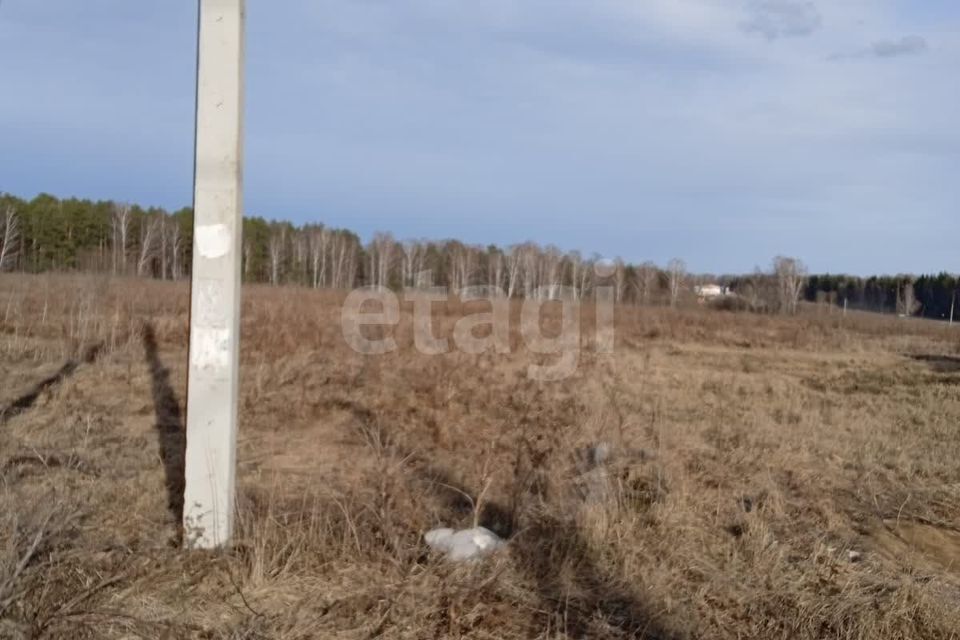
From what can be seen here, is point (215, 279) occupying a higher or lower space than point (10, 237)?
lower

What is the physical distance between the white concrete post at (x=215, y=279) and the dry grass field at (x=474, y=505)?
8.4 inches

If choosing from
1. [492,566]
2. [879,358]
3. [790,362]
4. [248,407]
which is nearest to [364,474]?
[492,566]

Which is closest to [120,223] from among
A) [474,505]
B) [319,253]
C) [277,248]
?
[277,248]

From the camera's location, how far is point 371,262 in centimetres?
4278

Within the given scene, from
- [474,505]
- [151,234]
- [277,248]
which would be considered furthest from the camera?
[277,248]

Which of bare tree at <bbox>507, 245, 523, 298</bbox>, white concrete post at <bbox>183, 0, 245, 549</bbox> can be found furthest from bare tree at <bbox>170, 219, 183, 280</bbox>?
white concrete post at <bbox>183, 0, 245, 549</bbox>

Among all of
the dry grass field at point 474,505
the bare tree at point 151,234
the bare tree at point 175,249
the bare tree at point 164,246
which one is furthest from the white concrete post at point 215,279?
the bare tree at point 175,249

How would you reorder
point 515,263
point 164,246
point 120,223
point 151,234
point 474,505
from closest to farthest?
point 474,505 → point 151,234 → point 164,246 → point 120,223 → point 515,263

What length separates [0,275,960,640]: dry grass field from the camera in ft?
9.74

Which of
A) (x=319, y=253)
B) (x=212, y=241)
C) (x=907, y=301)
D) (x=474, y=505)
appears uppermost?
(x=319, y=253)

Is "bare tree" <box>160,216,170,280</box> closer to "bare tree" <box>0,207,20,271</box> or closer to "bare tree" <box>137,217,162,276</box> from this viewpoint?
"bare tree" <box>137,217,162,276</box>

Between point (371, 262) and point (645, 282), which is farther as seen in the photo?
→ point (371, 262)

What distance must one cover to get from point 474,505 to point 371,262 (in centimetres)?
3913

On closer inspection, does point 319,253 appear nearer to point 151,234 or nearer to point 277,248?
point 277,248
